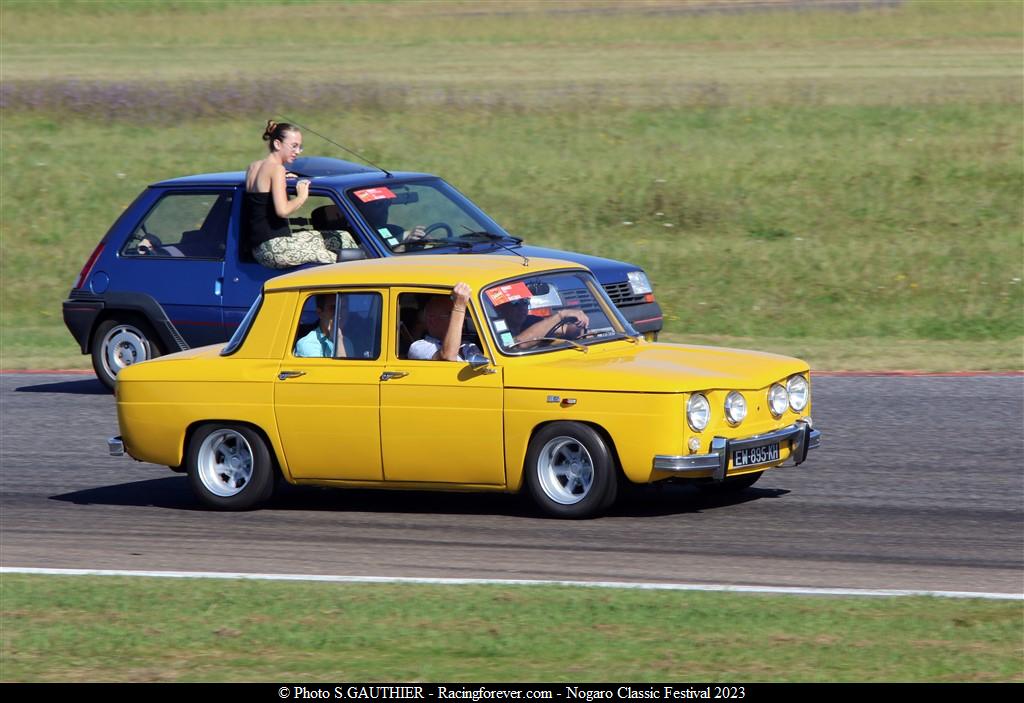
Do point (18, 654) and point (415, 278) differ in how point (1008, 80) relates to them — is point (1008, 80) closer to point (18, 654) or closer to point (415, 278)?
point (415, 278)

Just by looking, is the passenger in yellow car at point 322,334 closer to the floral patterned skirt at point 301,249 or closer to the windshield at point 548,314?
the windshield at point 548,314

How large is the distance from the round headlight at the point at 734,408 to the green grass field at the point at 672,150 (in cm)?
708

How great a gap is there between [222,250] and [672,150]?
1444 cm

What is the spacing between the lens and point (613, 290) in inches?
560

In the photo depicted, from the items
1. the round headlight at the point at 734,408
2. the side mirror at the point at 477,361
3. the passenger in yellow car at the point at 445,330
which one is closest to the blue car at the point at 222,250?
the passenger in yellow car at the point at 445,330

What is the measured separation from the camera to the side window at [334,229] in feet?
46.1

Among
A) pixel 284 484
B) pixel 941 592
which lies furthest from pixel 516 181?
pixel 941 592

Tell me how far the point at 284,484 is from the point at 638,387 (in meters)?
3.28

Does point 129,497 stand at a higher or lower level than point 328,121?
lower

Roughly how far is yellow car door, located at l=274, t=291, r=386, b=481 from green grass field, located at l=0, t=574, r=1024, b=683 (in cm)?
167

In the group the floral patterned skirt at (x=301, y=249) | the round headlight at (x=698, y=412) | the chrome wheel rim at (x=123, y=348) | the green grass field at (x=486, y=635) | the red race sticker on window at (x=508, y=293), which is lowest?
the green grass field at (x=486, y=635)

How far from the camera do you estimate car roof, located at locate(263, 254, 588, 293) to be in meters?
10.4

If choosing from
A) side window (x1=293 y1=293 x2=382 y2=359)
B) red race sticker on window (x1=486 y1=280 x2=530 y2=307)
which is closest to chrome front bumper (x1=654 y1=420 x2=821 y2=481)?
red race sticker on window (x1=486 y1=280 x2=530 y2=307)

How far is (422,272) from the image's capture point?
34.3ft
